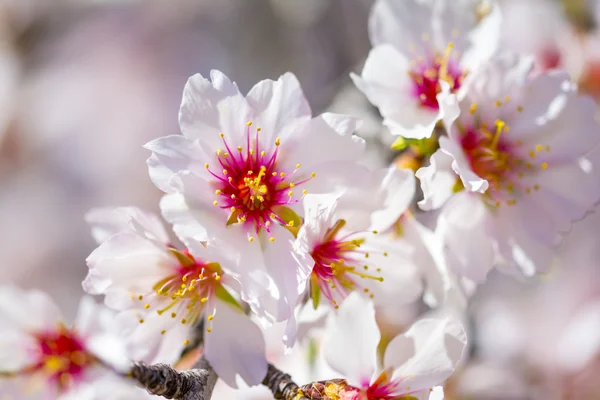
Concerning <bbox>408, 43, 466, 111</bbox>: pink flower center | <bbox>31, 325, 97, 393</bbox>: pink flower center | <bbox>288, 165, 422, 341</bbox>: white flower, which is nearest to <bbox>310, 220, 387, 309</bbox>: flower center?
<bbox>288, 165, 422, 341</bbox>: white flower

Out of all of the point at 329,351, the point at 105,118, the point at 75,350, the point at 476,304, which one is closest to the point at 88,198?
the point at 105,118

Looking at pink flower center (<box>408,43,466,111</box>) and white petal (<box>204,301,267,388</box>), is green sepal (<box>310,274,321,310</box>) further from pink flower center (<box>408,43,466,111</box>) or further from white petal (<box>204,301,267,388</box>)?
pink flower center (<box>408,43,466,111</box>)

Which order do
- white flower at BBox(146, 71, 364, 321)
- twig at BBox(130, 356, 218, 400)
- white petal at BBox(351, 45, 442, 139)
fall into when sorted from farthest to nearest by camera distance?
white petal at BBox(351, 45, 442, 139) < white flower at BBox(146, 71, 364, 321) < twig at BBox(130, 356, 218, 400)

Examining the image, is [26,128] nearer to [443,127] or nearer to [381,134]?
[381,134]

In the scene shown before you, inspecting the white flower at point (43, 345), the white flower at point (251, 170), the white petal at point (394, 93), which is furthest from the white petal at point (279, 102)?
the white flower at point (43, 345)

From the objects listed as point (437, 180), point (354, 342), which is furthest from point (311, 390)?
point (437, 180)

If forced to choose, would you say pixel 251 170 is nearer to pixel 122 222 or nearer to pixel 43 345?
pixel 122 222
